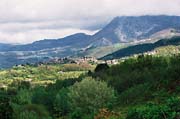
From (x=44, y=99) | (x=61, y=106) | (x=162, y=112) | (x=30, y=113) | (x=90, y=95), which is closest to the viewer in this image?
(x=162, y=112)

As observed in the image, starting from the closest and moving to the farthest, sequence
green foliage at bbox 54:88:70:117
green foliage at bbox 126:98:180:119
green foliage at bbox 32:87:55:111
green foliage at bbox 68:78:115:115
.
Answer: green foliage at bbox 126:98:180:119
green foliage at bbox 68:78:115:115
green foliage at bbox 54:88:70:117
green foliage at bbox 32:87:55:111

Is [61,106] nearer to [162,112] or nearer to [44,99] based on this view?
[44,99]

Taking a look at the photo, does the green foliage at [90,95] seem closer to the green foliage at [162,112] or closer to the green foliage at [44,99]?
the green foliage at [44,99]

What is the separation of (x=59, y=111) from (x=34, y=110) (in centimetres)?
3985

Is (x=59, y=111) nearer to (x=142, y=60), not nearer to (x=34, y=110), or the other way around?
(x=34, y=110)

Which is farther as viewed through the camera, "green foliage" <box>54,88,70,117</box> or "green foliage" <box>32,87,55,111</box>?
"green foliage" <box>32,87,55,111</box>

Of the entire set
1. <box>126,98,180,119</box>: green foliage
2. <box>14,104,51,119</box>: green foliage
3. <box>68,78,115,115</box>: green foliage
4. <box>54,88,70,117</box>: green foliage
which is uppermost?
<box>126,98,180,119</box>: green foliage

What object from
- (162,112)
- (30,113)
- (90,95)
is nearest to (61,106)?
(90,95)

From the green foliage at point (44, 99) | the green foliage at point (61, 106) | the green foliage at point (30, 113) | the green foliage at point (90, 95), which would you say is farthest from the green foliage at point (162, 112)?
the green foliage at point (44, 99)

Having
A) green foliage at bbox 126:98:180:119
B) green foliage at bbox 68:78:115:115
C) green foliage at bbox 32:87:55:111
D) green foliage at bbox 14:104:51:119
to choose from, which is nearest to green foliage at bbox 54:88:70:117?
green foliage at bbox 32:87:55:111

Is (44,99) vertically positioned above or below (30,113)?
below

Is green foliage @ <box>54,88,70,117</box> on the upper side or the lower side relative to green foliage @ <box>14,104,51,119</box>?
lower

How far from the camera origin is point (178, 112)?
3114 cm

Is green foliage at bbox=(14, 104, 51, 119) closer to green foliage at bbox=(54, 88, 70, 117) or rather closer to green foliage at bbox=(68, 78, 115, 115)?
green foliage at bbox=(68, 78, 115, 115)
